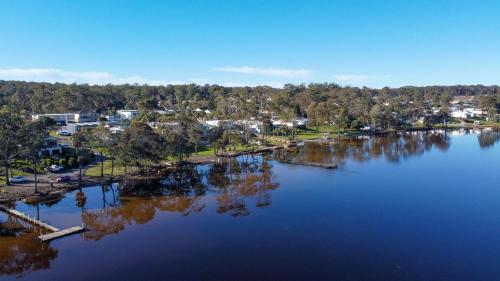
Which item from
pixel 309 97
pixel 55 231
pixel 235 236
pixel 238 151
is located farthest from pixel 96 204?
pixel 309 97

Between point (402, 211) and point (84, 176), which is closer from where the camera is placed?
point (402, 211)

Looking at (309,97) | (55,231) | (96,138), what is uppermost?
(309,97)

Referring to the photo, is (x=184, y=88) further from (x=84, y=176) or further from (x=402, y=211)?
(x=402, y=211)

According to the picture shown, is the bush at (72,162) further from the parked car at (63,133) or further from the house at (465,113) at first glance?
the house at (465,113)

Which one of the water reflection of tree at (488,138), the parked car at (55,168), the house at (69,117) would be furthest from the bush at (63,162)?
the water reflection of tree at (488,138)

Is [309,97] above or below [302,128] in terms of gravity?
above

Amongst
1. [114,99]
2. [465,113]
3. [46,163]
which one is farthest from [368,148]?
[114,99]
